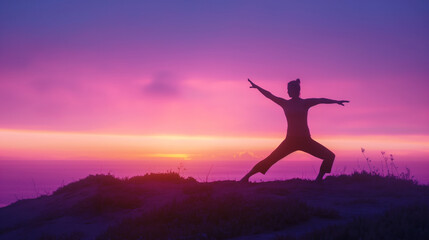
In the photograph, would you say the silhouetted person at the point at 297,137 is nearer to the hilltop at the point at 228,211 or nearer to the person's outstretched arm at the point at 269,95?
the person's outstretched arm at the point at 269,95

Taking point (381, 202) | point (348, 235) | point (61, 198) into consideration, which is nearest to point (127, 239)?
point (348, 235)

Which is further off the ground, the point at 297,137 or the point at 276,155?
the point at 297,137

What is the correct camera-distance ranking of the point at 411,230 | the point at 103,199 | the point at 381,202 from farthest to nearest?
the point at 103,199 → the point at 381,202 → the point at 411,230

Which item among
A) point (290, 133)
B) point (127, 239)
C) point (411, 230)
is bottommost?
point (127, 239)

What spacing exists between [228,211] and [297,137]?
4852 millimetres

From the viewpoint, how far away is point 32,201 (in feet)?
56.3

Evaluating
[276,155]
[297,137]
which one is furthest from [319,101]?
[276,155]

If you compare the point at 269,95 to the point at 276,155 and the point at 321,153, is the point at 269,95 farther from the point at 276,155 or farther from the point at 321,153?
the point at 321,153

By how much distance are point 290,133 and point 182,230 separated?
19.2 ft

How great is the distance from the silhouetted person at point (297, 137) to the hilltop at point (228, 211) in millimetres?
706

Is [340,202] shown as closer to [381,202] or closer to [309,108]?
[381,202]

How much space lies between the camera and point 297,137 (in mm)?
14273

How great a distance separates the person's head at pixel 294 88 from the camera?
47.9ft

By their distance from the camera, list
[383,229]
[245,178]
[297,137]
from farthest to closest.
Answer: [245,178] → [297,137] → [383,229]
